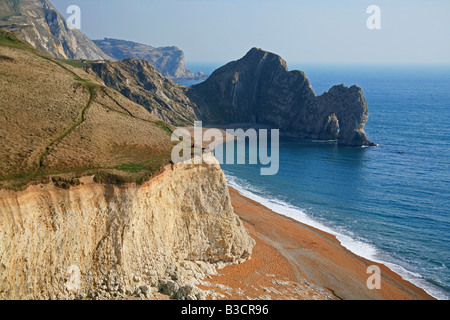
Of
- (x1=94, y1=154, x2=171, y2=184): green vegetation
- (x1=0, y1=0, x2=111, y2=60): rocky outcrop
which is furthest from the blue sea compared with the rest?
(x1=0, y1=0, x2=111, y2=60): rocky outcrop

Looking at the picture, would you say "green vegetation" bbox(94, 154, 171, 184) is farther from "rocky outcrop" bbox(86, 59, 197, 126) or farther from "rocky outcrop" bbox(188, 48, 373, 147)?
"rocky outcrop" bbox(188, 48, 373, 147)

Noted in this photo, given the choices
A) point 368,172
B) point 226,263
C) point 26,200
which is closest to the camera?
point 26,200

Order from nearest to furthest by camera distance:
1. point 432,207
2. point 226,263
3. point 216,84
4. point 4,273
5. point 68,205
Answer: point 4,273, point 68,205, point 226,263, point 432,207, point 216,84

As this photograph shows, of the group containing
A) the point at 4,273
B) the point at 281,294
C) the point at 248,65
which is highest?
the point at 248,65

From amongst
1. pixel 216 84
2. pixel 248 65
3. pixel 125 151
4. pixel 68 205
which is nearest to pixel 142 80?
pixel 216 84

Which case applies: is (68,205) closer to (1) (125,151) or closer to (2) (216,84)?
(1) (125,151)

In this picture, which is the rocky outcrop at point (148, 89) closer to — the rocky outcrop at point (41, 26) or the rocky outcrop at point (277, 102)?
the rocky outcrop at point (277, 102)
